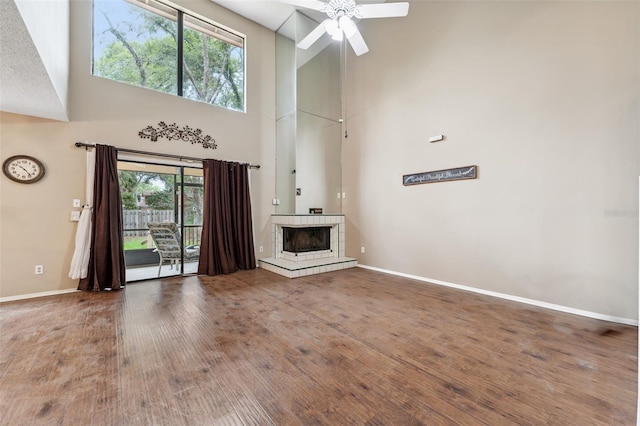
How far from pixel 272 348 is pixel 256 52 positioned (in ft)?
19.5

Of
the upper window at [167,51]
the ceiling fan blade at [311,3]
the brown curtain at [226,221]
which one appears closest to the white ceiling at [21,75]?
the upper window at [167,51]

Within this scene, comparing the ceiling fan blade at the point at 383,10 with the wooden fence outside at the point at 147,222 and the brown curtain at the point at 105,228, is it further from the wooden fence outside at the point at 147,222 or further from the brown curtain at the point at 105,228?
the wooden fence outside at the point at 147,222

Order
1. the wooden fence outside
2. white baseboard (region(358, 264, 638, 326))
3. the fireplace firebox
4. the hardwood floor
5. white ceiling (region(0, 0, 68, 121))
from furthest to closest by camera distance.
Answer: the fireplace firebox
the wooden fence outside
white baseboard (region(358, 264, 638, 326))
white ceiling (region(0, 0, 68, 121))
the hardwood floor

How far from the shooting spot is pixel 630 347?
2.20m

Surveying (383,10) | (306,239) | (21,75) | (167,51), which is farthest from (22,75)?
(306,239)

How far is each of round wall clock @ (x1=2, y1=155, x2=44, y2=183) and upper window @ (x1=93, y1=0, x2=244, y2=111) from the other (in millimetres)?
1642

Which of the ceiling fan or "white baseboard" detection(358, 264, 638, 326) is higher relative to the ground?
the ceiling fan

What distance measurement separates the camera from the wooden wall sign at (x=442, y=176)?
3.82m

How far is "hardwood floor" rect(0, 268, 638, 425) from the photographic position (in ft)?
4.95

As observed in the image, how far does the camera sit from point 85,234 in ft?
12.2

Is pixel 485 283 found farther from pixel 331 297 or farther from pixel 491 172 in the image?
pixel 331 297

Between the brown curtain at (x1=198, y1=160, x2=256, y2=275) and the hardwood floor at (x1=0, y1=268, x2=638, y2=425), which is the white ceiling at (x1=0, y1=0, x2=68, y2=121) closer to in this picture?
the brown curtain at (x1=198, y1=160, x2=256, y2=275)

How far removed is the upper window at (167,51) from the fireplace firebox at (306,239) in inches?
116

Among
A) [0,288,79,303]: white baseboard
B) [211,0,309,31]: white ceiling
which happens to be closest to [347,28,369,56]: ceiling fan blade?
[211,0,309,31]: white ceiling
